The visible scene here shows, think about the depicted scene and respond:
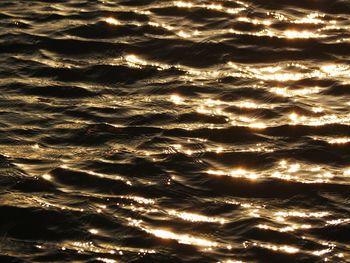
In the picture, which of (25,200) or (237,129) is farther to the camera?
(237,129)

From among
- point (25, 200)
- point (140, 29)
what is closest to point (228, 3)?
point (140, 29)

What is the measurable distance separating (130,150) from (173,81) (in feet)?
5.08

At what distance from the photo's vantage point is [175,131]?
790cm

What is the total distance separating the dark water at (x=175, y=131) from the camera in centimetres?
641

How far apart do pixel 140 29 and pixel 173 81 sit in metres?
1.62

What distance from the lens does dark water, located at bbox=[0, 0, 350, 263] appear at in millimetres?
6406

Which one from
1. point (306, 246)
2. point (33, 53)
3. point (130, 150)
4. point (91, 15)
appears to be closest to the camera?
point (306, 246)

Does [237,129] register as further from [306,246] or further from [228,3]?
[228,3]

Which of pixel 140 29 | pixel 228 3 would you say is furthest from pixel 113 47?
pixel 228 3

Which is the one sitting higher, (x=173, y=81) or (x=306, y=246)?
(x=173, y=81)

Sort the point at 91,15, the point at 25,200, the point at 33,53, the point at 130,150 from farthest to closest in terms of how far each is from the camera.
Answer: the point at 91,15, the point at 33,53, the point at 130,150, the point at 25,200

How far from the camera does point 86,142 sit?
7.80 m

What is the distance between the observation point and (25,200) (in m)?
6.90

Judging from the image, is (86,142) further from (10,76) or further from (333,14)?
(333,14)
